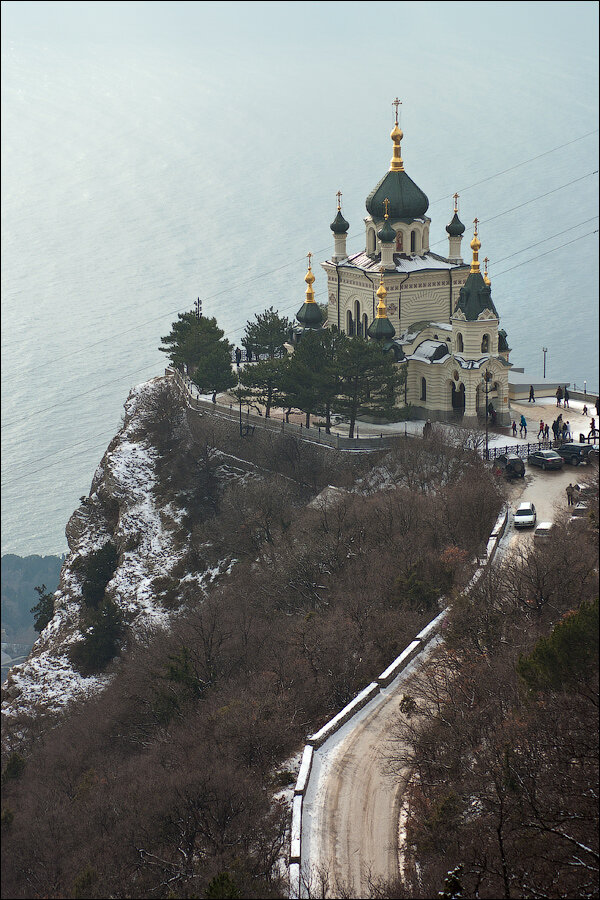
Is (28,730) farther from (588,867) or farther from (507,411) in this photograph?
(588,867)

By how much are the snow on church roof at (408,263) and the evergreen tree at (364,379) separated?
4.83m

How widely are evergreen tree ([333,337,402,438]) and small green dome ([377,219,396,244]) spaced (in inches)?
193

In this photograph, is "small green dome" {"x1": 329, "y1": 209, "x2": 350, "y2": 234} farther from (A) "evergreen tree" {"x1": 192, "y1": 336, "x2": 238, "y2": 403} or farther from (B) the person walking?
(B) the person walking

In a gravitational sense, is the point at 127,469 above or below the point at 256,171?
below

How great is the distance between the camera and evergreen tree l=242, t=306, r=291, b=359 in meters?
55.4

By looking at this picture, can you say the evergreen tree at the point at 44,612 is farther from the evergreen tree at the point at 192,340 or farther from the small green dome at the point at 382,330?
the small green dome at the point at 382,330

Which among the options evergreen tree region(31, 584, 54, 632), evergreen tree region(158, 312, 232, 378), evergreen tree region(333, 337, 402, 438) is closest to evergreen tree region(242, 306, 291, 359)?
evergreen tree region(158, 312, 232, 378)

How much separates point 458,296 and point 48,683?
22983 mm

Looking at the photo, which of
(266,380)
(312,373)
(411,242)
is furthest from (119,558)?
(411,242)

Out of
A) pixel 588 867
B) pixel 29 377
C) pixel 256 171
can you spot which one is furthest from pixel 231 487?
pixel 256 171

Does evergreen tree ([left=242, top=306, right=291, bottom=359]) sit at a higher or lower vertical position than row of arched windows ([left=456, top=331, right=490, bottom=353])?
higher

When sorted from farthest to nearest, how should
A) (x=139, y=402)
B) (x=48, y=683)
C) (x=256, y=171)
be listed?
1. (x=256, y=171)
2. (x=139, y=402)
3. (x=48, y=683)

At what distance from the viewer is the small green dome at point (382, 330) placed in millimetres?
49750

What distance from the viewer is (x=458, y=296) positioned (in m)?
A: 51.6
